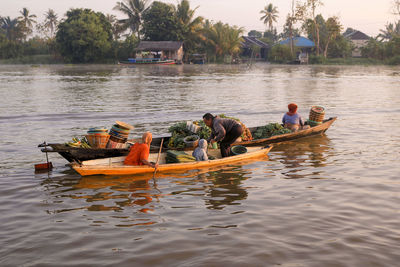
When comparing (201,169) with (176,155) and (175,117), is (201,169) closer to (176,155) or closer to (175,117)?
(176,155)

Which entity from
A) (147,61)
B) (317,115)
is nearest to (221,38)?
(147,61)

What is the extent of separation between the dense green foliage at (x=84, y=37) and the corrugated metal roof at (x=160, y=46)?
671 centimetres

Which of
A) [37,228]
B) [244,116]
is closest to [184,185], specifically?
[37,228]

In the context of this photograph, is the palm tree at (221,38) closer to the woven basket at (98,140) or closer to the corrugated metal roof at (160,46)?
the corrugated metal roof at (160,46)

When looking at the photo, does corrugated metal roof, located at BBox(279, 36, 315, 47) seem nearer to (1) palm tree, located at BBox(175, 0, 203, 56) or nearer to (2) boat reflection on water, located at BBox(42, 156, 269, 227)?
(1) palm tree, located at BBox(175, 0, 203, 56)

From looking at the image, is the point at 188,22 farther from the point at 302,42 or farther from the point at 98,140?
the point at 98,140

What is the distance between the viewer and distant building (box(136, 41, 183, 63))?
63969mm

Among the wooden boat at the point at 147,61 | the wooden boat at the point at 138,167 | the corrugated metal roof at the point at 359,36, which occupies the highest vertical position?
the corrugated metal roof at the point at 359,36

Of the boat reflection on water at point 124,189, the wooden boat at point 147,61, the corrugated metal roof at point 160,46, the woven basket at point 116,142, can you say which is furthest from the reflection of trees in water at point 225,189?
the wooden boat at point 147,61

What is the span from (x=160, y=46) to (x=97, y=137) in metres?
57.1

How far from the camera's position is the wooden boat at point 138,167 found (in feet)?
27.2

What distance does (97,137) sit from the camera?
905 centimetres

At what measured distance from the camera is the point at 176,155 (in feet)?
29.9

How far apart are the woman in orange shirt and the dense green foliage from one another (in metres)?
58.4
